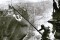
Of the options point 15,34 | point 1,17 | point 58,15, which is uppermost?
point 58,15

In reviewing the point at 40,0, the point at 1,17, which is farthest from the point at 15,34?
the point at 40,0

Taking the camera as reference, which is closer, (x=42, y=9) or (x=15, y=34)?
(x=15, y=34)

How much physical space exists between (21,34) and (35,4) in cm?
Result: 487

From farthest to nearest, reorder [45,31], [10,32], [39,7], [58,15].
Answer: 1. [39,7]
2. [10,32]
3. [45,31]
4. [58,15]

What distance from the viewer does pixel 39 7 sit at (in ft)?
31.1

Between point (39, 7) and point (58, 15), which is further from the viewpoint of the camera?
point (39, 7)

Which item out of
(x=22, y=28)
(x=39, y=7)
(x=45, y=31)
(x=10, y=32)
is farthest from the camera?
(x=39, y=7)

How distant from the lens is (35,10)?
9516 mm

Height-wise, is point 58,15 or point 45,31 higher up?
point 58,15

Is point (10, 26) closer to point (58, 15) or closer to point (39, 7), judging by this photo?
point (58, 15)

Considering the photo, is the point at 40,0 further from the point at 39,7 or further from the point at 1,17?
the point at 1,17

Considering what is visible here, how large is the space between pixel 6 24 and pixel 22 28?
2.65ft

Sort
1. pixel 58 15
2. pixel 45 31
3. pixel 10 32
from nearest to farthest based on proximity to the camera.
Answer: pixel 58 15 → pixel 45 31 → pixel 10 32

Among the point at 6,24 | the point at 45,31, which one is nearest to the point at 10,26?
the point at 6,24
